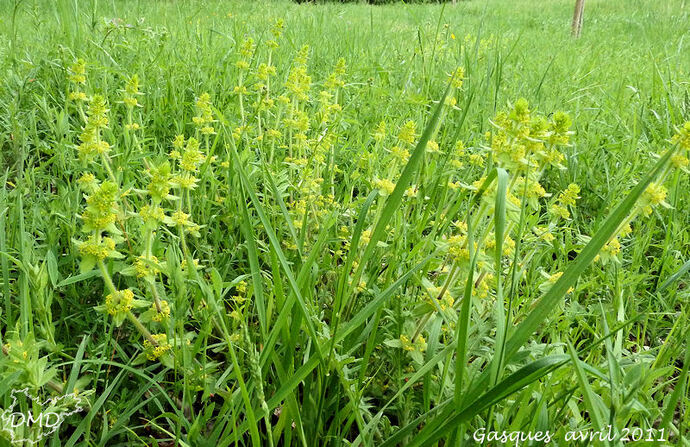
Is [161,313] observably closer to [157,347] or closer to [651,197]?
[157,347]

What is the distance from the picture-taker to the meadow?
3.53 ft

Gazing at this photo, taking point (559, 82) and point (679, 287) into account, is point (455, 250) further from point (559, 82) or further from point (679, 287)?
point (559, 82)

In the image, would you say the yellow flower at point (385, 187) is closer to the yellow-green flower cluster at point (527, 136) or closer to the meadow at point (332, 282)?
the meadow at point (332, 282)

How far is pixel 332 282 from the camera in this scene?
1726mm

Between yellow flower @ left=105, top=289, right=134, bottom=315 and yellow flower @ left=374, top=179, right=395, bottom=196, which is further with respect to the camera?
yellow flower @ left=374, top=179, right=395, bottom=196

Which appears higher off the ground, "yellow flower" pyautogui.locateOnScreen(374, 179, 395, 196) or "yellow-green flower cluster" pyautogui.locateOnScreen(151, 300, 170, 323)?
"yellow flower" pyautogui.locateOnScreen(374, 179, 395, 196)

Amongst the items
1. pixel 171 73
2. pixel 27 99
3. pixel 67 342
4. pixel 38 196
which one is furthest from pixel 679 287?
pixel 27 99

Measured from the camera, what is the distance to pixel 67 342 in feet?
4.84

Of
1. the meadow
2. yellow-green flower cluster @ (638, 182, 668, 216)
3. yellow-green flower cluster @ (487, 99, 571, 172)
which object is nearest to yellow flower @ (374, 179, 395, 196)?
the meadow

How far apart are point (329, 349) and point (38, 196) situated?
4.91 ft

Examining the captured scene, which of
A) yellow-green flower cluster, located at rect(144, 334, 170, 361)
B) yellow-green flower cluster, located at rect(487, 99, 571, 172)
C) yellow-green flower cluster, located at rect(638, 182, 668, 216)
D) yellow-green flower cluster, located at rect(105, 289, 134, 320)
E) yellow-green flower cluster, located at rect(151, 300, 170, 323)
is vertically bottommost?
yellow-green flower cluster, located at rect(144, 334, 170, 361)

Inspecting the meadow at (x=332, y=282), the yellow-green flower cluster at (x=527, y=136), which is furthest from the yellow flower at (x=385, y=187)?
the yellow-green flower cluster at (x=527, y=136)

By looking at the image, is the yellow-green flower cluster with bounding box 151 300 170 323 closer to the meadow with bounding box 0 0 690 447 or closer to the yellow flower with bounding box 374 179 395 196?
the meadow with bounding box 0 0 690 447

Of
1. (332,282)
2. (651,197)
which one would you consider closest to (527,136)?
(651,197)
